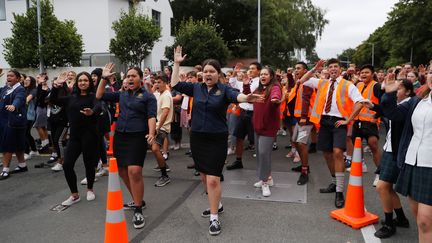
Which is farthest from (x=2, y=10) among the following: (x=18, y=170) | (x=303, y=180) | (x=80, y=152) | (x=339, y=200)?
(x=339, y=200)

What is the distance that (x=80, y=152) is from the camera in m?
5.45

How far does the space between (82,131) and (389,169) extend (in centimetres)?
412

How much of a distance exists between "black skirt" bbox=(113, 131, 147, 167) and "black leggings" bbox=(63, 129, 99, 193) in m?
0.95

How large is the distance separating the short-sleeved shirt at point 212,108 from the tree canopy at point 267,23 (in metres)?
35.1

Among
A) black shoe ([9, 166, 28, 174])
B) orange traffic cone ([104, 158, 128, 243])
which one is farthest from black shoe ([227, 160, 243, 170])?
black shoe ([9, 166, 28, 174])

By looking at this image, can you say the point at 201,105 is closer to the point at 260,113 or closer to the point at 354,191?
the point at 260,113

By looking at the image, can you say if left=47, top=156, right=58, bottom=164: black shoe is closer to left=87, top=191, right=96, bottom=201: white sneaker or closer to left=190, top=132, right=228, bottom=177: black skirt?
left=87, top=191, right=96, bottom=201: white sneaker

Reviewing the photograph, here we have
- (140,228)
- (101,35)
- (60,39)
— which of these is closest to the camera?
(140,228)

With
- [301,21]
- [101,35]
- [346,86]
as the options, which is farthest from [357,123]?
[301,21]

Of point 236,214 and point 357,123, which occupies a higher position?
point 357,123

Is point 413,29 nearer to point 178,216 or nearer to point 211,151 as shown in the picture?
point 211,151

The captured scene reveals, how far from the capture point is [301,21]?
40.2 metres

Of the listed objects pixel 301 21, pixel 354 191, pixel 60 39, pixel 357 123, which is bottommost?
pixel 354 191

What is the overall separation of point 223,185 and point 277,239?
7.24 ft
